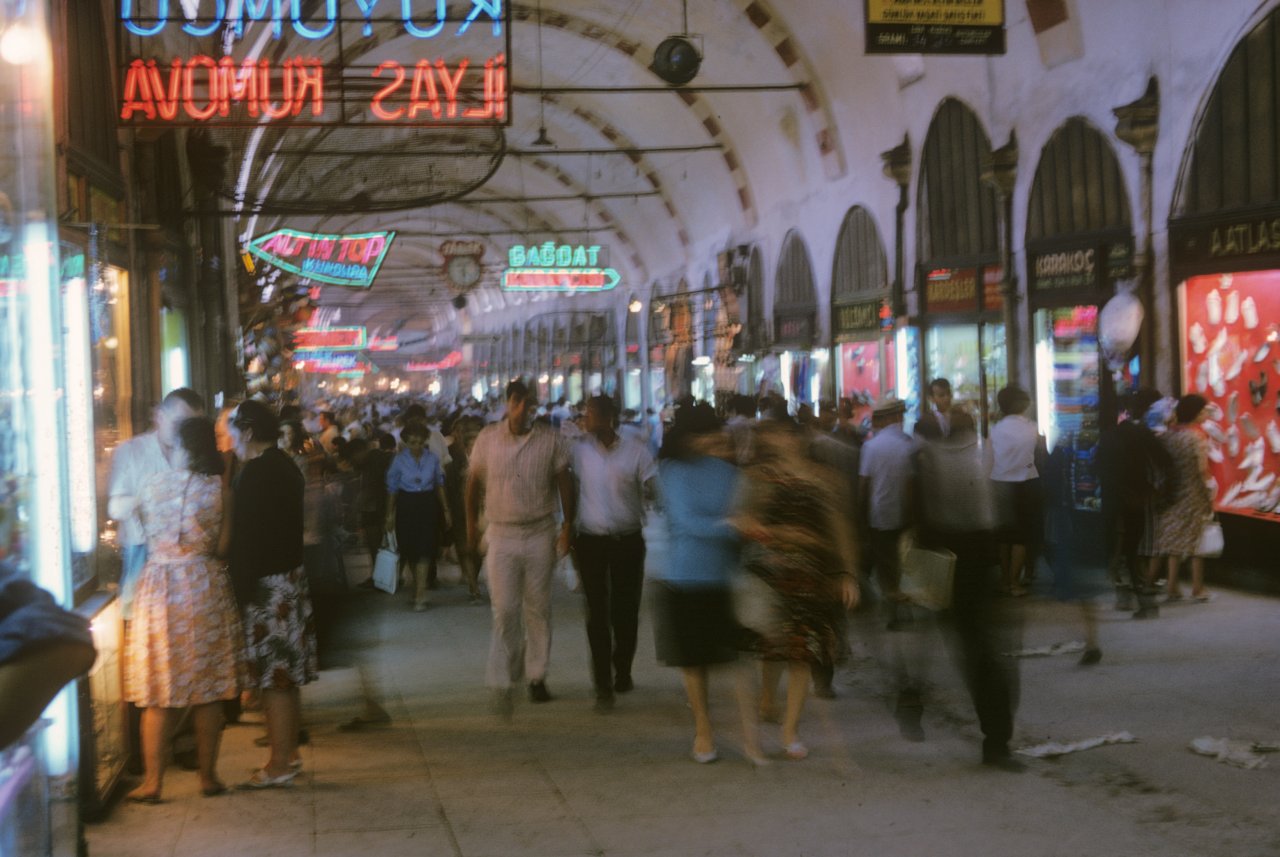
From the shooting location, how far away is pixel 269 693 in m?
6.61

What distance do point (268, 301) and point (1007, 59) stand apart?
1499 cm

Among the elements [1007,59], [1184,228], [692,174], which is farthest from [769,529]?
[692,174]

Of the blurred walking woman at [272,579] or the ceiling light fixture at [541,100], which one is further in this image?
the ceiling light fixture at [541,100]

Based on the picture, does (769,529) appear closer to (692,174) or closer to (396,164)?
(692,174)

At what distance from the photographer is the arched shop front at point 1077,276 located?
14156 millimetres

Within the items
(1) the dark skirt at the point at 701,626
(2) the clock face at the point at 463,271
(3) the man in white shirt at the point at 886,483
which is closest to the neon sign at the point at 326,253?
(3) the man in white shirt at the point at 886,483

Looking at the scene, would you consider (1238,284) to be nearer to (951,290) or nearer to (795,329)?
(951,290)

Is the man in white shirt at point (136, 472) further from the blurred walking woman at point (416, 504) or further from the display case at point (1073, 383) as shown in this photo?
the display case at point (1073, 383)

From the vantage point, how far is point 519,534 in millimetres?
8211

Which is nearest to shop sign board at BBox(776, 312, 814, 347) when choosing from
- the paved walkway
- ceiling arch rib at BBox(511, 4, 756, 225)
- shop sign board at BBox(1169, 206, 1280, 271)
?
ceiling arch rib at BBox(511, 4, 756, 225)

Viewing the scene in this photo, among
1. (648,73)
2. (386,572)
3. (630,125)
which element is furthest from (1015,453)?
(630,125)

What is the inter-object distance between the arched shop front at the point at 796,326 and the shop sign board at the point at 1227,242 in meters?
10.9

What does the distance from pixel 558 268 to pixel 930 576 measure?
78.9 feet

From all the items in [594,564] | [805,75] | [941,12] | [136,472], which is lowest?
[594,564]
